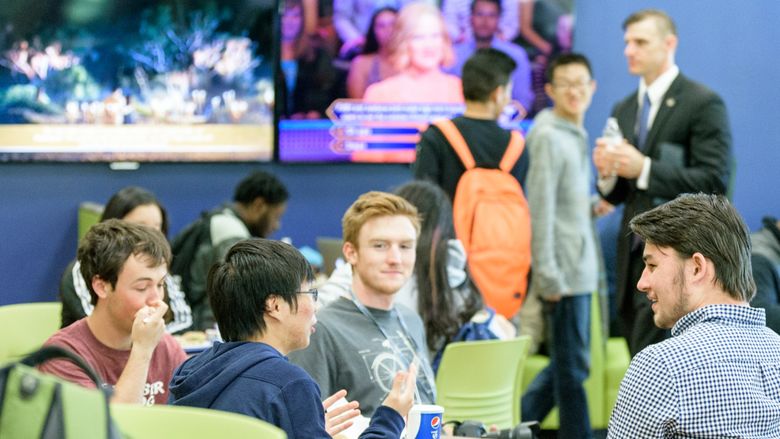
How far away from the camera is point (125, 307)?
9.78 feet

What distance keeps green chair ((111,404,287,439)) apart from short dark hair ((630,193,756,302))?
1.08 metres

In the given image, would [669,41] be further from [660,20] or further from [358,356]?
[358,356]

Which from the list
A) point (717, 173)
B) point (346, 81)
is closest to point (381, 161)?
point (346, 81)

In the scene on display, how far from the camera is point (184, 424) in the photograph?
190 centimetres

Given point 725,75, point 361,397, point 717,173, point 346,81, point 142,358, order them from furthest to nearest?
point 725,75 < point 346,81 < point 717,173 < point 361,397 < point 142,358

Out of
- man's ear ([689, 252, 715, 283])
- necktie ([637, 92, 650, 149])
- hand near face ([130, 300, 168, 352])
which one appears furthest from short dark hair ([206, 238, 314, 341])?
necktie ([637, 92, 650, 149])

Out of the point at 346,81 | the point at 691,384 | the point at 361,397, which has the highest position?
the point at 346,81

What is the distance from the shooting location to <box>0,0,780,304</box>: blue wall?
244 inches

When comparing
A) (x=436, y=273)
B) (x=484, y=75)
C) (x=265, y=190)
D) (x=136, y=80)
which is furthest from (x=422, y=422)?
(x=136, y=80)

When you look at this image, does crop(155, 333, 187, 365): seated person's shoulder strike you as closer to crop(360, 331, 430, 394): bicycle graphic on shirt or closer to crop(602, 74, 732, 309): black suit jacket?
crop(360, 331, 430, 394): bicycle graphic on shirt

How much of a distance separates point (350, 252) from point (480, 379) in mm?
753

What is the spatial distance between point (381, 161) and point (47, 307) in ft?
9.18

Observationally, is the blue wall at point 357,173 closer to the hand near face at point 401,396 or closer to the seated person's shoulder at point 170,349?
the seated person's shoulder at point 170,349

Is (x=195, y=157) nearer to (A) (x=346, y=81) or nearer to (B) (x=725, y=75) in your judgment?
(A) (x=346, y=81)
